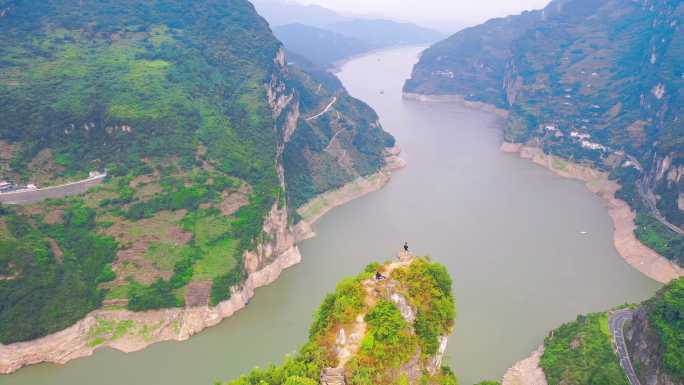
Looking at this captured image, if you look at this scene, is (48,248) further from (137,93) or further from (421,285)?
(421,285)

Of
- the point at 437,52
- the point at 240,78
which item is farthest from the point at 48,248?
the point at 437,52

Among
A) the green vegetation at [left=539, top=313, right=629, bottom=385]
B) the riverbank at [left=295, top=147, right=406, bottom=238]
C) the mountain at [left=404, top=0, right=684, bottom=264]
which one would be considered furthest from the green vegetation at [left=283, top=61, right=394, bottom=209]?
the green vegetation at [left=539, top=313, right=629, bottom=385]

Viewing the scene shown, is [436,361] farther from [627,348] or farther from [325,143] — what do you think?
[325,143]

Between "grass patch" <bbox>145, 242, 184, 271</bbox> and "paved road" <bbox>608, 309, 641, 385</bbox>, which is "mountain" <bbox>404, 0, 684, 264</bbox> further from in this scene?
"grass patch" <bbox>145, 242, 184, 271</bbox>

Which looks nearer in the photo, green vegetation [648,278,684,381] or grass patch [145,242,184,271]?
green vegetation [648,278,684,381]

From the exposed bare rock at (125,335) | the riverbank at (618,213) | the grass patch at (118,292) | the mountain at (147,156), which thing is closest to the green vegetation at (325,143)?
the mountain at (147,156)

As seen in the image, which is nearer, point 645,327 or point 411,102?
point 645,327

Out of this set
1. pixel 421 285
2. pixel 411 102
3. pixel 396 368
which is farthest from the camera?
pixel 411 102
